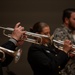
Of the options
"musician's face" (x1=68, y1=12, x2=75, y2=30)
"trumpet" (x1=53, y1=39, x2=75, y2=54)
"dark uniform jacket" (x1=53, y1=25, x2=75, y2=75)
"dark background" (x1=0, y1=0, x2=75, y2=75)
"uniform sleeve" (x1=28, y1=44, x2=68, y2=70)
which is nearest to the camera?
"uniform sleeve" (x1=28, y1=44, x2=68, y2=70)

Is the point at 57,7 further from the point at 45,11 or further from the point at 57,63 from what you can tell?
the point at 57,63

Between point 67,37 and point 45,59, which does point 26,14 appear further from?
point 45,59

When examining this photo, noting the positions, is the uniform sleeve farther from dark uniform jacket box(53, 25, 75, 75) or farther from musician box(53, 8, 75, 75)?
dark uniform jacket box(53, 25, 75, 75)

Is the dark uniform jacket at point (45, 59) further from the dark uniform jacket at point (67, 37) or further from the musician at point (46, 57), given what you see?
the dark uniform jacket at point (67, 37)

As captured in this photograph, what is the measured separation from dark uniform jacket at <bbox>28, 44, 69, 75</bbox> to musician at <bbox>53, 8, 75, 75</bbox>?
345mm

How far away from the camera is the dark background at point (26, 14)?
3.89m

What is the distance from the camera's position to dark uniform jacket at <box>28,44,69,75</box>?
233cm

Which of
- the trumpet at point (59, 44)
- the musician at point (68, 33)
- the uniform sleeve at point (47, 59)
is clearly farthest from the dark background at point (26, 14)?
the uniform sleeve at point (47, 59)

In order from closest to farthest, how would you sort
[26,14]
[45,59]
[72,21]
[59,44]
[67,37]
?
[45,59] → [59,44] → [67,37] → [72,21] → [26,14]

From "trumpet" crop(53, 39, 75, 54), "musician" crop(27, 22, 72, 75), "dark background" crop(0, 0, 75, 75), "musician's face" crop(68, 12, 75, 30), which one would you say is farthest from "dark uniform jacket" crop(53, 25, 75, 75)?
"dark background" crop(0, 0, 75, 75)

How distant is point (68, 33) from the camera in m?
2.89

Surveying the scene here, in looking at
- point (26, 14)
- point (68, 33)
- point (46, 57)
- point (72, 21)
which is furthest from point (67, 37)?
point (26, 14)

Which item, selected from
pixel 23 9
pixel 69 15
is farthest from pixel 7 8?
pixel 69 15

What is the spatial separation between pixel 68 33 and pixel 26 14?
122cm
